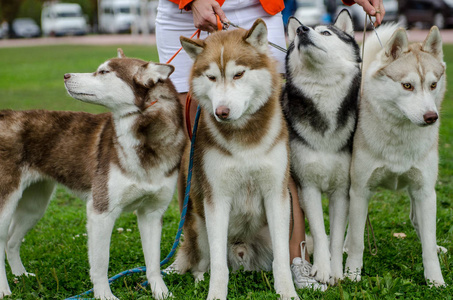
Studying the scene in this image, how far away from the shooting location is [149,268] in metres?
4.09

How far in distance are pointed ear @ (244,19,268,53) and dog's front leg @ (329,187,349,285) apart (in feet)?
4.15

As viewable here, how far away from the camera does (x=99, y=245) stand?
3.88 meters

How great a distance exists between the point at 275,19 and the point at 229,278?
210 centimetres

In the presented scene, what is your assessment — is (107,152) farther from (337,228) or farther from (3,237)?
(337,228)

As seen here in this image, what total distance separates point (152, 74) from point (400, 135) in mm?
1819

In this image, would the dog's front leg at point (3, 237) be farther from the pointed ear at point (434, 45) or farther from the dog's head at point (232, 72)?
the pointed ear at point (434, 45)

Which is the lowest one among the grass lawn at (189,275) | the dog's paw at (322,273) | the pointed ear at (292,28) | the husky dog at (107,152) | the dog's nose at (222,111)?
the grass lawn at (189,275)

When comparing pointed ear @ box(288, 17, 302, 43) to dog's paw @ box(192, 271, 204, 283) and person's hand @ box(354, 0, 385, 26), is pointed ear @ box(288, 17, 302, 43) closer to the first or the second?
person's hand @ box(354, 0, 385, 26)

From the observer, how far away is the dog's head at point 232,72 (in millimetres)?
3556

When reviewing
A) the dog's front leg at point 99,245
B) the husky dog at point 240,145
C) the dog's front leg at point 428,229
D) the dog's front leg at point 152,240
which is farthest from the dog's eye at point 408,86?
the dog's front leg at point 99,245

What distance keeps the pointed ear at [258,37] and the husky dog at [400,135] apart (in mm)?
858

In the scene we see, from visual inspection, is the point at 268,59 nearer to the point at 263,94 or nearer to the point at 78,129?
the point at 263,94

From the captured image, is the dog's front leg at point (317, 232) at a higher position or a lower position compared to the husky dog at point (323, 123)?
lower

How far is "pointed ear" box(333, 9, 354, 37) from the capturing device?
4.26m
